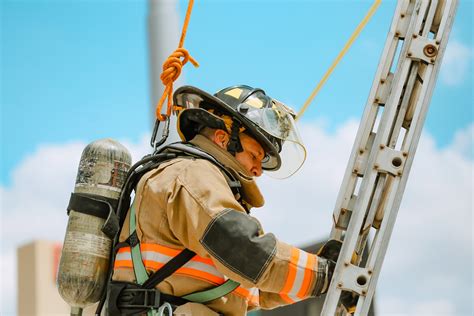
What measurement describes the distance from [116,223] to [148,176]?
1.12 ft

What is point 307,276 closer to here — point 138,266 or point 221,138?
point 138,266

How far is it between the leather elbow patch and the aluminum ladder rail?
36 cm

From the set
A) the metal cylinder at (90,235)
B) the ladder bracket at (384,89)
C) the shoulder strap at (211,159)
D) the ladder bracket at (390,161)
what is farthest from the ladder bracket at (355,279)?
the metal cylinder at (90,235)

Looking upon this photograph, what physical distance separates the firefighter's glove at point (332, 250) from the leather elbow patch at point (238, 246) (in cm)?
36

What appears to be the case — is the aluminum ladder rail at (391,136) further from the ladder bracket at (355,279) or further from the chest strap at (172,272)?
the chest strap at (172,272)

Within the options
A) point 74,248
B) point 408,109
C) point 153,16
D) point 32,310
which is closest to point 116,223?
point 74,248

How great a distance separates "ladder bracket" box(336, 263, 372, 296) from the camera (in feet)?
12.5

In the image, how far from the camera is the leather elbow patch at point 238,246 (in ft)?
12.3

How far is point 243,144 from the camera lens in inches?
178

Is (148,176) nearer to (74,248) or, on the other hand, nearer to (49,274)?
(74,248)

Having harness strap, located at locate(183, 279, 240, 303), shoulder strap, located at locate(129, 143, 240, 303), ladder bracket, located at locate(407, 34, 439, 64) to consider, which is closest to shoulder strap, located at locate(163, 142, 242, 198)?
shoulder strap, located at locate(129, 143, 240, 303)

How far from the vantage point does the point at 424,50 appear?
3967 mm

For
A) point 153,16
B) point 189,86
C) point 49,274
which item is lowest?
point 189,86

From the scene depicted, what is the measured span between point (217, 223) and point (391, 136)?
95cm
